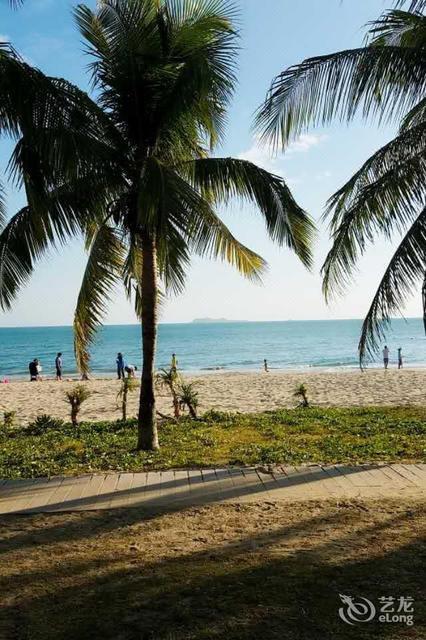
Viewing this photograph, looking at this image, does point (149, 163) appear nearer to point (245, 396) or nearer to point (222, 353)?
point (245, 396)

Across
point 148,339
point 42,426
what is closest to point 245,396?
point 42,426

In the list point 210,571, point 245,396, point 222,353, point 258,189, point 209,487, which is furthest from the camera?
point 222,353

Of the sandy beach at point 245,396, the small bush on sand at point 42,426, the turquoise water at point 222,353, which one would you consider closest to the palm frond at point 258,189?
the turquoise water at point 222,353

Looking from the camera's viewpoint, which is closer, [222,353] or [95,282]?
[95,282]

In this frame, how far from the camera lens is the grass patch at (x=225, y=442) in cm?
690

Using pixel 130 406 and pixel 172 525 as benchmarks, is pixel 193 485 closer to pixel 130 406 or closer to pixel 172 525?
pixel 172 525

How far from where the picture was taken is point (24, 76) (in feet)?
18.2

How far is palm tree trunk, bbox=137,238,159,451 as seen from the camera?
8062 millimetres

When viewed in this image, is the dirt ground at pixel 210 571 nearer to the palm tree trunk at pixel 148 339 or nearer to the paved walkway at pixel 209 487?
the paved walkway at pixel 209 487

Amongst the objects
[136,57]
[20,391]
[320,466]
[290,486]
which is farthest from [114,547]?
[20,391]

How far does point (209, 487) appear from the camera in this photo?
18.2ft

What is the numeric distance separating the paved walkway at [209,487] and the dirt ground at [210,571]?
0.27 meters

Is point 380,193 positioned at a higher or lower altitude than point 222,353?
higher

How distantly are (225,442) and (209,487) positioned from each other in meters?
3.02
